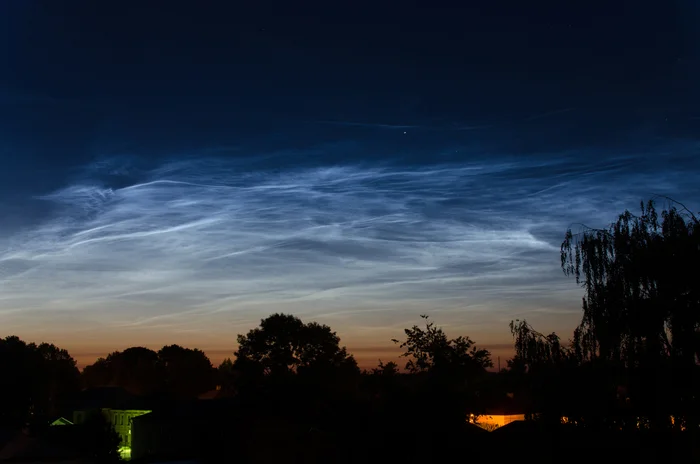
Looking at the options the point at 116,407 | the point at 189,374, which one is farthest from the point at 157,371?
the point at 116,407

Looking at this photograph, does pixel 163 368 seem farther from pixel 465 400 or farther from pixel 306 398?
pixel 465 400

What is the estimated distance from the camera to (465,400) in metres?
23.3

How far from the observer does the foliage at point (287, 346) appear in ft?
236

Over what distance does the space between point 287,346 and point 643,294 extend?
5845cm

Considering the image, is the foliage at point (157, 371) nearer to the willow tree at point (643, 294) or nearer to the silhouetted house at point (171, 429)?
the silhouetted house at point (171, 429)

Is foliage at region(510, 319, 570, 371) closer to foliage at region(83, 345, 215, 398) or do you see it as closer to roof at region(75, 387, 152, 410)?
roof at region(75, 387, 152, 410)

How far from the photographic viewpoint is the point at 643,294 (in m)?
18.0

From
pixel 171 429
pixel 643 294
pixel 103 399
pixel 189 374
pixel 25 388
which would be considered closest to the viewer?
pixel 643 294

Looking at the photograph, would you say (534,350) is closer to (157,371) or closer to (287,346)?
(287,346)

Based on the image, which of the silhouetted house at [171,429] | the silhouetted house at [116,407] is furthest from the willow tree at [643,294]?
the silhouetted house at [116,407]

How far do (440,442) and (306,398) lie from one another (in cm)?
3266

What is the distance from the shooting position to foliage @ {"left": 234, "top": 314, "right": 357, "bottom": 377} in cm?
7206

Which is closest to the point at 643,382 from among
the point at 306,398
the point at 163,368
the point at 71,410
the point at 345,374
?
the point at 306,398

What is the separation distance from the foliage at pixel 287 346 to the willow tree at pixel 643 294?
54.9 meters
